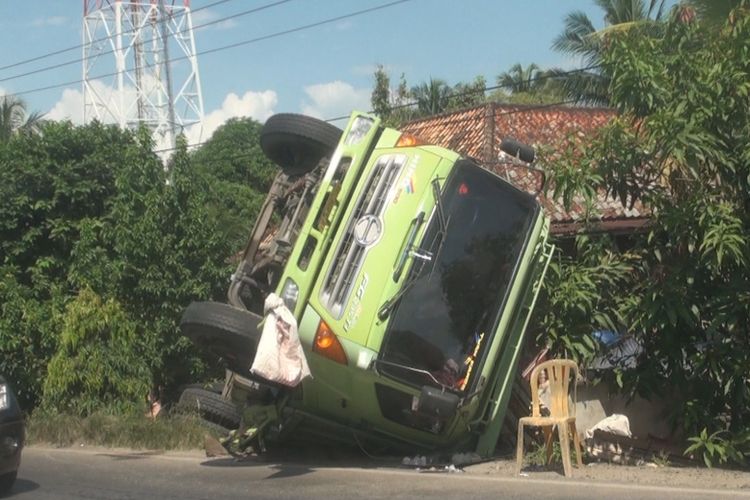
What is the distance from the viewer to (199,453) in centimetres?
1109

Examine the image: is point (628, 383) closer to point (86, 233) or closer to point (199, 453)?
point (199, 453)

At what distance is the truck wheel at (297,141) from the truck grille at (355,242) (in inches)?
46.2

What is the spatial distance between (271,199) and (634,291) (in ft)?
11.9

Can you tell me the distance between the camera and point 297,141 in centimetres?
1004

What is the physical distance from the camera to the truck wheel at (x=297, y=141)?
32.5ft

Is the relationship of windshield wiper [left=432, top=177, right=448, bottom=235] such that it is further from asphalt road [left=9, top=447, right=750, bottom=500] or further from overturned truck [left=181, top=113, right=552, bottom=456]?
asphalt road [left=9, top=447, right=750, bottom=500]

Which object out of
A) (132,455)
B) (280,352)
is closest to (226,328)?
(280,352)

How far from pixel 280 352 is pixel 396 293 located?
105 centimetres

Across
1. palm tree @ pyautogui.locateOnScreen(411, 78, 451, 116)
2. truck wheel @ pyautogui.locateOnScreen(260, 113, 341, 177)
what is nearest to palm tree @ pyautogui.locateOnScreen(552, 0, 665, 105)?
palm tree @ pyautogui.locateOnScreen(411, 78, 451, 116)

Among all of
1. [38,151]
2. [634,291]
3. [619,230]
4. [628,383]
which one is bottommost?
[628,383]

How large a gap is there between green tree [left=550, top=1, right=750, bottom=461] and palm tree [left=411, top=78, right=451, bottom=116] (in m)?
22.8

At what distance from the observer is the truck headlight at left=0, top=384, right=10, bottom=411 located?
8.43 meters

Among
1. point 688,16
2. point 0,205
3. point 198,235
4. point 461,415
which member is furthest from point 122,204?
point 688,16

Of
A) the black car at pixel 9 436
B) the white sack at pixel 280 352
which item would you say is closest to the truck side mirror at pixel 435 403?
the white sack at pixel 280 352
